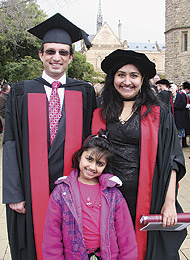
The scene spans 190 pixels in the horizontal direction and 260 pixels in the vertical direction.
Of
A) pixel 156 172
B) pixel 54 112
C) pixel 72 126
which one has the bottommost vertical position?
pixel 156 172

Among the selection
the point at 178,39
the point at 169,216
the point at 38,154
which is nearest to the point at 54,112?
the point at 38,154

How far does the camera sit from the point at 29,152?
203 cm

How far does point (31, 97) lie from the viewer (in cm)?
205

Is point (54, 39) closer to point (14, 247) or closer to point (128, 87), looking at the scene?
point (128, 87)

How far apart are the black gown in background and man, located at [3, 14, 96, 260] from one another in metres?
0.31

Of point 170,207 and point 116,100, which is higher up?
point 116,100

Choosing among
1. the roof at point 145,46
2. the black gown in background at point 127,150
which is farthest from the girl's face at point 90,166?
the roof at point 145,46

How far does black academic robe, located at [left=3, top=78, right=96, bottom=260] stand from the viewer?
6.62 ft

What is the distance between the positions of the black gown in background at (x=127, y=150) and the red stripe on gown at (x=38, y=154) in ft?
1.72

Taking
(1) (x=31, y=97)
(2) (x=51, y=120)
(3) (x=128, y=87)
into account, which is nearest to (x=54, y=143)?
A: (2) (x=51, y=120)

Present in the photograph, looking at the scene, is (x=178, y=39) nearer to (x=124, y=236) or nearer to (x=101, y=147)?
(x=101, y=147)

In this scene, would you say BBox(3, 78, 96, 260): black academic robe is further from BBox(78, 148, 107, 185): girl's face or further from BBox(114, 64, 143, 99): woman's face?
BBox(114, 64, 143, 99): woman's face

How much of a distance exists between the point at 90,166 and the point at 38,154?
46 cm

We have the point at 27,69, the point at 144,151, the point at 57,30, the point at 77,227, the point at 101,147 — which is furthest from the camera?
the point at 27,69
